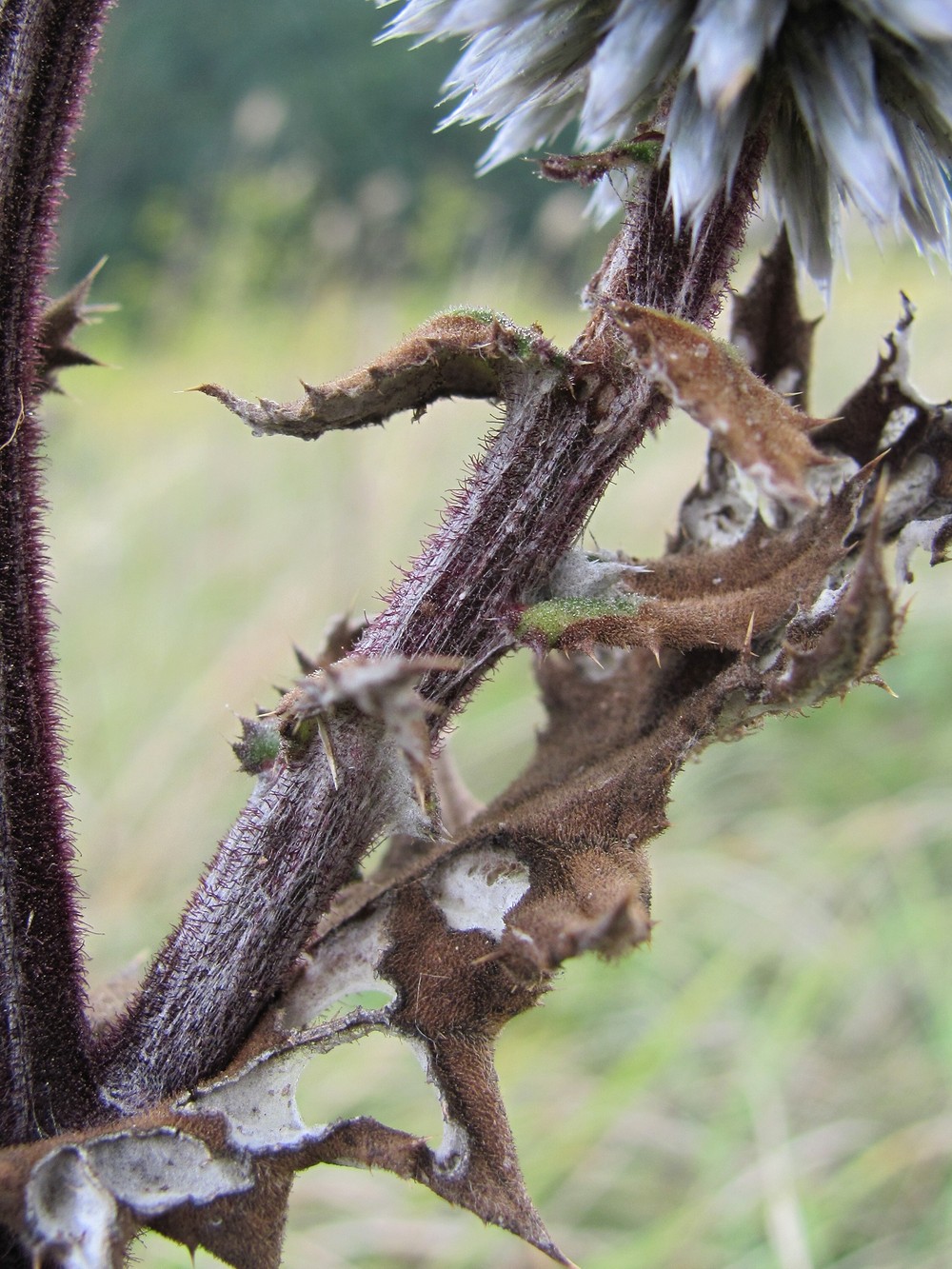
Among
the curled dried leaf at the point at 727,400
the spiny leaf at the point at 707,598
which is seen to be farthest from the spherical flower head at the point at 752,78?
the spiny leaf at the point at 707,598

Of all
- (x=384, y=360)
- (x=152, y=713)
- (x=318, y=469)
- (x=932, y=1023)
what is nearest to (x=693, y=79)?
(x=384, y=360)

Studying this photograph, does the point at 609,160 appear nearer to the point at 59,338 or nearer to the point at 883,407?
the point at 883,407

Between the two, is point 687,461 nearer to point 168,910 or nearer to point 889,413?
point 168,910

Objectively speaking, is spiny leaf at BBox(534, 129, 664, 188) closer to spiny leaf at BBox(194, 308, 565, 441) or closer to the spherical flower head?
the spherical flower head

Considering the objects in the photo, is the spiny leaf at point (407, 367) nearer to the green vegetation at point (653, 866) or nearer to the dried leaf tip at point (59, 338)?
the dried leaf tip at point (59, 338)

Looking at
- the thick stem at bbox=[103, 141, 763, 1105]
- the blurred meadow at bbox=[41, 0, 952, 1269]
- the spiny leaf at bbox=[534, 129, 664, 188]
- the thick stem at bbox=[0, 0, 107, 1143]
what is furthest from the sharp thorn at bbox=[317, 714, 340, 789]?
the blurred meadow at bbox=[41, 0, 952, 1269]

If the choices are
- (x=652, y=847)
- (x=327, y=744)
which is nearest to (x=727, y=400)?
(x=327, y=744)
